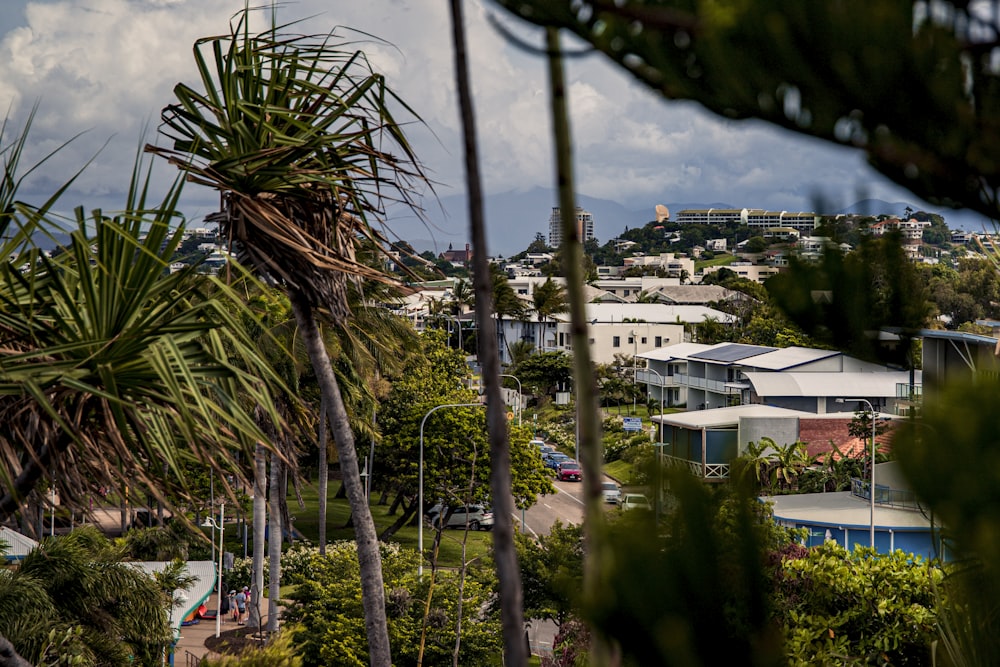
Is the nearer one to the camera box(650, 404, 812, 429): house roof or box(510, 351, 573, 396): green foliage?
box(650, 404, 812, 429): house roof

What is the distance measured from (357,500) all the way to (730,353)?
4043cm

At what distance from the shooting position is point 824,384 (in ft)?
120

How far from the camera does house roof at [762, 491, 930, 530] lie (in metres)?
22.4

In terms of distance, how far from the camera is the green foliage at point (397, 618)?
14492 mm

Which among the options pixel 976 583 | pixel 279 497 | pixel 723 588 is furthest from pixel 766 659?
pixel 279 497

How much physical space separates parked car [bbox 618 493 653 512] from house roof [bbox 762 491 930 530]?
65.3 ft

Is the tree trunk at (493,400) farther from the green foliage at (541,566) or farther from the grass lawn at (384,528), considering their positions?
the grass lawn at (384,528)

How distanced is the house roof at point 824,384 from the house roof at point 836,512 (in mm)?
9938

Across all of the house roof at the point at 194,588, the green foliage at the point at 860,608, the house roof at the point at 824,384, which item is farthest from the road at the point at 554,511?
the green foliage at the point at 860,608

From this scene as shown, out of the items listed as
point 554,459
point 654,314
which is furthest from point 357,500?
point 654,314

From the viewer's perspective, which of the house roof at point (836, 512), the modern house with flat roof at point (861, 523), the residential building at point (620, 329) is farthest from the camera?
the residential building at point (620, 329)

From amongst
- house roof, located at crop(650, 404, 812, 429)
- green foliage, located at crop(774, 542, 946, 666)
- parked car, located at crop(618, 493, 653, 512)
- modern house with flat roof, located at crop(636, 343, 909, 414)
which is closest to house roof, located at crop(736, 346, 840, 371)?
modern house with flat roof, located at crop(636, 343, 909, 414)

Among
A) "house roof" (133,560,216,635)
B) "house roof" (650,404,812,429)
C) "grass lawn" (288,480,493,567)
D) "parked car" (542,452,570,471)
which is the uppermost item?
"house roof" (650,404,812,429)

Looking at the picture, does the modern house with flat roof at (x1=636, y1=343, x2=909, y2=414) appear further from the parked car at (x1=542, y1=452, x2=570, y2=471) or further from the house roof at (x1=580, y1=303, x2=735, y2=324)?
the house roof at (x1=580, y1=303, x2=735, y2=324)
